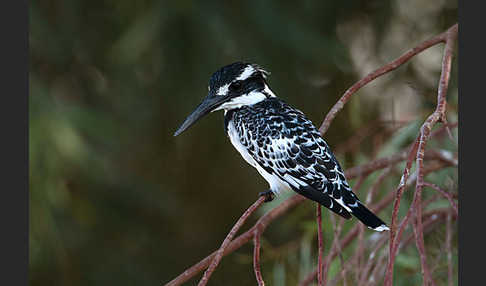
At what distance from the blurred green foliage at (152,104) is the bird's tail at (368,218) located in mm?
1045

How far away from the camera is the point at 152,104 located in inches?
158

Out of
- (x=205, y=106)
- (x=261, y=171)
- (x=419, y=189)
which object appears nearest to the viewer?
(x=419, y=189)

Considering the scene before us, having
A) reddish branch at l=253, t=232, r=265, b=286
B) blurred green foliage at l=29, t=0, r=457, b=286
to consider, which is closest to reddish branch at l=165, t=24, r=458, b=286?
reddish branch at l=253, t=232, r=265, b=286

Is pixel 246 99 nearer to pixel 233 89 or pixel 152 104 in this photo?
pixel 233 89

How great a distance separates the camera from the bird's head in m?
1.51

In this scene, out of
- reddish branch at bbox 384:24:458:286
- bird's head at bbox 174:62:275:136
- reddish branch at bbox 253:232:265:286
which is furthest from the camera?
bird's head at bbox 174:62:275:136

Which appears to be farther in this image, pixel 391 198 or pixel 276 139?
pixel 391 198

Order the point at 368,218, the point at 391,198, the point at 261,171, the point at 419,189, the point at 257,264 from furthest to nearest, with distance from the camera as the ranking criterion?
the point at 391,198 → the point at 261,171 → the point at 368,218 → the point at 257,264 → the point at 419,189

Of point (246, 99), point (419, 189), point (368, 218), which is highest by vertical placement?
point (246, 99)

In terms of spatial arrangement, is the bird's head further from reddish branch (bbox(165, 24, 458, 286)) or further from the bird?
reddish branch (bbox(165, 24, 458, 286))

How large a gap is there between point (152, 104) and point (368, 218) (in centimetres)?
283

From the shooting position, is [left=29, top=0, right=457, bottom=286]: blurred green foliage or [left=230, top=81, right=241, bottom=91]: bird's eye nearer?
[left=230, top=81, right=241, bottom=91]: bird's eye

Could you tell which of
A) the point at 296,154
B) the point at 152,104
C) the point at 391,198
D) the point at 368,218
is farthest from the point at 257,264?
the point at 152,104

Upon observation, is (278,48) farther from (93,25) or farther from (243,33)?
(93,25)
